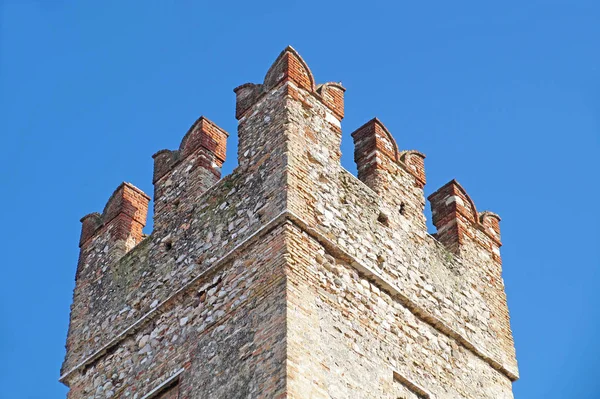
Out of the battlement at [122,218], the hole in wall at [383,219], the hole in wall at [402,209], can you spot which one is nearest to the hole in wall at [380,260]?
the hole in wall at [383,219]

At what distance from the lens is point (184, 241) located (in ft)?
53.9

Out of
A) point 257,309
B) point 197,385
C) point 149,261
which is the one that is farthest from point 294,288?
point 149,261

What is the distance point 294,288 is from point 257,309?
1.40ft

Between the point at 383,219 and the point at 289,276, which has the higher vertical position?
the point at 383,219

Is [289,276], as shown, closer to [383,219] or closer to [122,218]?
[383,219]

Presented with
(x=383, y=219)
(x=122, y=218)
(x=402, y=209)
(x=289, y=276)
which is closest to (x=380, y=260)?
(x=383, y=219)

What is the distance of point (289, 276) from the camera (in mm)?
14680

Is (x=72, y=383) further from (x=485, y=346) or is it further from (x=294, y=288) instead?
(x=485, y=346)

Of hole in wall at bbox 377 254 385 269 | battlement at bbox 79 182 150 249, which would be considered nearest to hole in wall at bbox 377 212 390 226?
hole in wall at bbox 377 254 385 269

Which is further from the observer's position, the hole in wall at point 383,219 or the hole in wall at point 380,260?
the hole in wall at point 383,219

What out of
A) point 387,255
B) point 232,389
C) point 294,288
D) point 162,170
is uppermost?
point 162,170

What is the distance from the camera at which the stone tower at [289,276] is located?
48.1ft

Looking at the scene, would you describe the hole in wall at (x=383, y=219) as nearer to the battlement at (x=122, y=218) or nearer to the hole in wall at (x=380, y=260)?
the hole in wall at (x=380, y=260)

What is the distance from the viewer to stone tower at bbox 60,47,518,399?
1466cm
